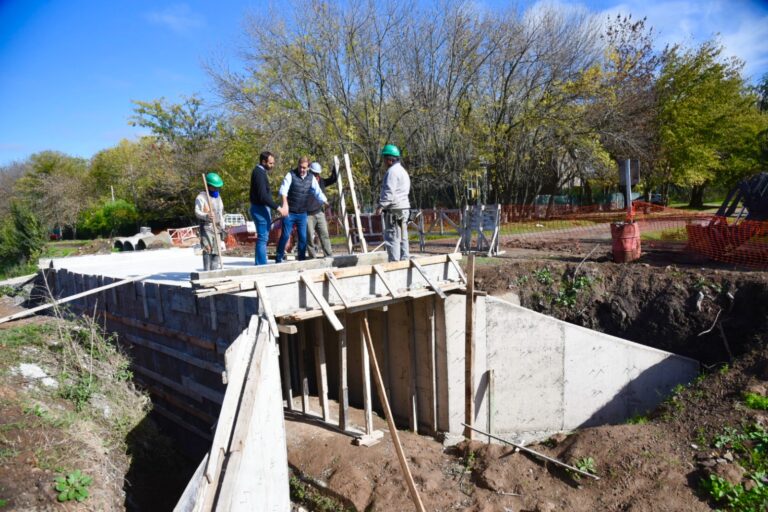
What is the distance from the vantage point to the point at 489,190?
25859 mm

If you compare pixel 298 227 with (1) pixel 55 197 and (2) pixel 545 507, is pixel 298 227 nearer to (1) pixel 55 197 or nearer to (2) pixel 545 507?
(2) pixel 545 507

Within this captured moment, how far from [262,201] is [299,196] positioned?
26.6 inches

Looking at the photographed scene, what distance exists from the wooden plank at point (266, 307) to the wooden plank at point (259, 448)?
139 mm

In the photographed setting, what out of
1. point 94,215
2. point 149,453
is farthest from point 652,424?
point 94,215

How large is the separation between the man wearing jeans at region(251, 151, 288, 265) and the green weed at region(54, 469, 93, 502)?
3.94 m

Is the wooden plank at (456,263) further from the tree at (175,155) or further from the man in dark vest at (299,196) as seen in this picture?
the tree at (175,155)

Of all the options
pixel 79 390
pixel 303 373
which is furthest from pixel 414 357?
pixel 79 390

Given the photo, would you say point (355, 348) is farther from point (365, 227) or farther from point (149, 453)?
point (365, 227)

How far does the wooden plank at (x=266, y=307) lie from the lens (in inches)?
221

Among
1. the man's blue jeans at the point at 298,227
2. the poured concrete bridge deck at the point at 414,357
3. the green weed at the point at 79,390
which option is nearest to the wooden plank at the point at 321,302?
the poured concrete bridge deck at the point at 414,357

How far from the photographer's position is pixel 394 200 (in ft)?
24.8

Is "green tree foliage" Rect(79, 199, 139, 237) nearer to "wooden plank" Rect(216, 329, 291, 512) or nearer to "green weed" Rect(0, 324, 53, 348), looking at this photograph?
"green weed" Rect(0, 324, 53, 348)

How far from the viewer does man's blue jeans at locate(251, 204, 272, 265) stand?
8.12 meters

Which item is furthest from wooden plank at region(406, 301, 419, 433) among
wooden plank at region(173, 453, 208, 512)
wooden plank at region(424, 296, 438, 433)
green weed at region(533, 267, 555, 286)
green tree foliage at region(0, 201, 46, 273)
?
green tree foliage at region(0, 201, 46, 273)
